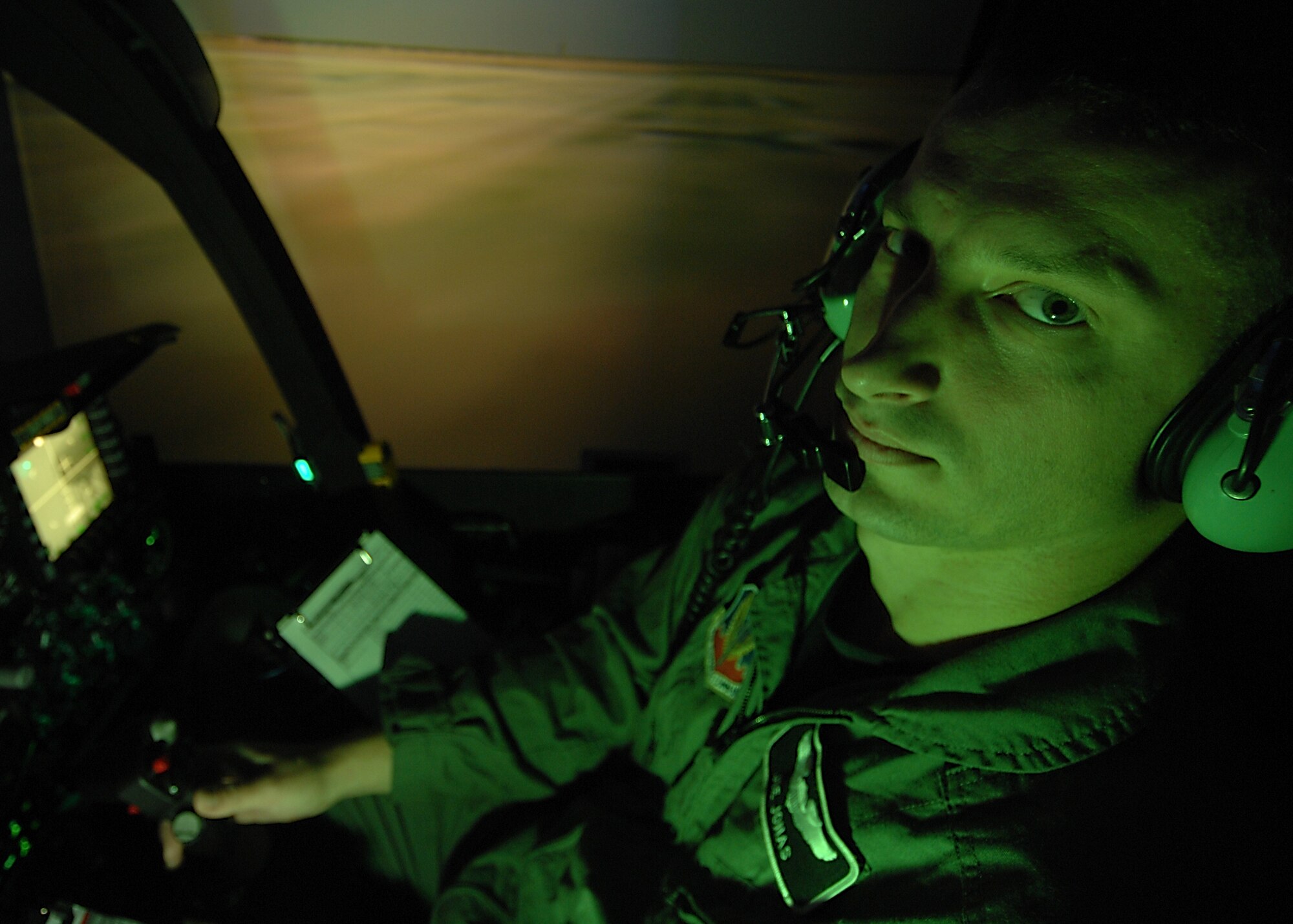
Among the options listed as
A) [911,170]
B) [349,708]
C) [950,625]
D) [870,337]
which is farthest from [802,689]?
[349,708]

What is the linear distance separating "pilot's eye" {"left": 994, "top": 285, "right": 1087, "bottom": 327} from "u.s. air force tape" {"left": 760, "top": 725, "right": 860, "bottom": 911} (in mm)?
443

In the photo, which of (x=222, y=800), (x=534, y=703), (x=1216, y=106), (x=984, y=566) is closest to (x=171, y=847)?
→ (x=222, y=800)

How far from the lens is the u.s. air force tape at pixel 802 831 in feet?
2.38

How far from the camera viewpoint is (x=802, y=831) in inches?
29.6

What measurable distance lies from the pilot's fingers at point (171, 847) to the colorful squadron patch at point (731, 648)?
2.23ft

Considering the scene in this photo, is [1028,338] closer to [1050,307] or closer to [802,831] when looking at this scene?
[1050,307]

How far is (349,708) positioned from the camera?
48.6 inches

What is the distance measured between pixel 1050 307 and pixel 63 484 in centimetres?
117

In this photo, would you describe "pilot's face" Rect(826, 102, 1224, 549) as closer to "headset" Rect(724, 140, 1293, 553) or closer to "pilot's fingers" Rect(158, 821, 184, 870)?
"headset" Rect(724, 140, 1293, 553)

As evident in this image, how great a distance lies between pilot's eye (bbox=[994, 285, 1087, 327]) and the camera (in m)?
0.60

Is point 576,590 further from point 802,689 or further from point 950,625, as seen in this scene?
point 950,625

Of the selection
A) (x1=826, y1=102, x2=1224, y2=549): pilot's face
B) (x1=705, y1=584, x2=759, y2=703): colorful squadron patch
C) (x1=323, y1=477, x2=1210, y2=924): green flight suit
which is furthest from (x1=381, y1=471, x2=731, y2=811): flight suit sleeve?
(x1=826, y1=102, x2=1224, y2=549): pilot's face

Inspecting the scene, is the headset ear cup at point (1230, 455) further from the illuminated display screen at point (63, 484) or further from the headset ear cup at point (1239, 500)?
the illuminated display screen at point (63, 484)

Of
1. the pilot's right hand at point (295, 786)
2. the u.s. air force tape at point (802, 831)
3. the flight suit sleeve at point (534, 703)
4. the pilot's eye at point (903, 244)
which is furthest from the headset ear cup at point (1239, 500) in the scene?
the pilot's right hand at point (295, 786)
